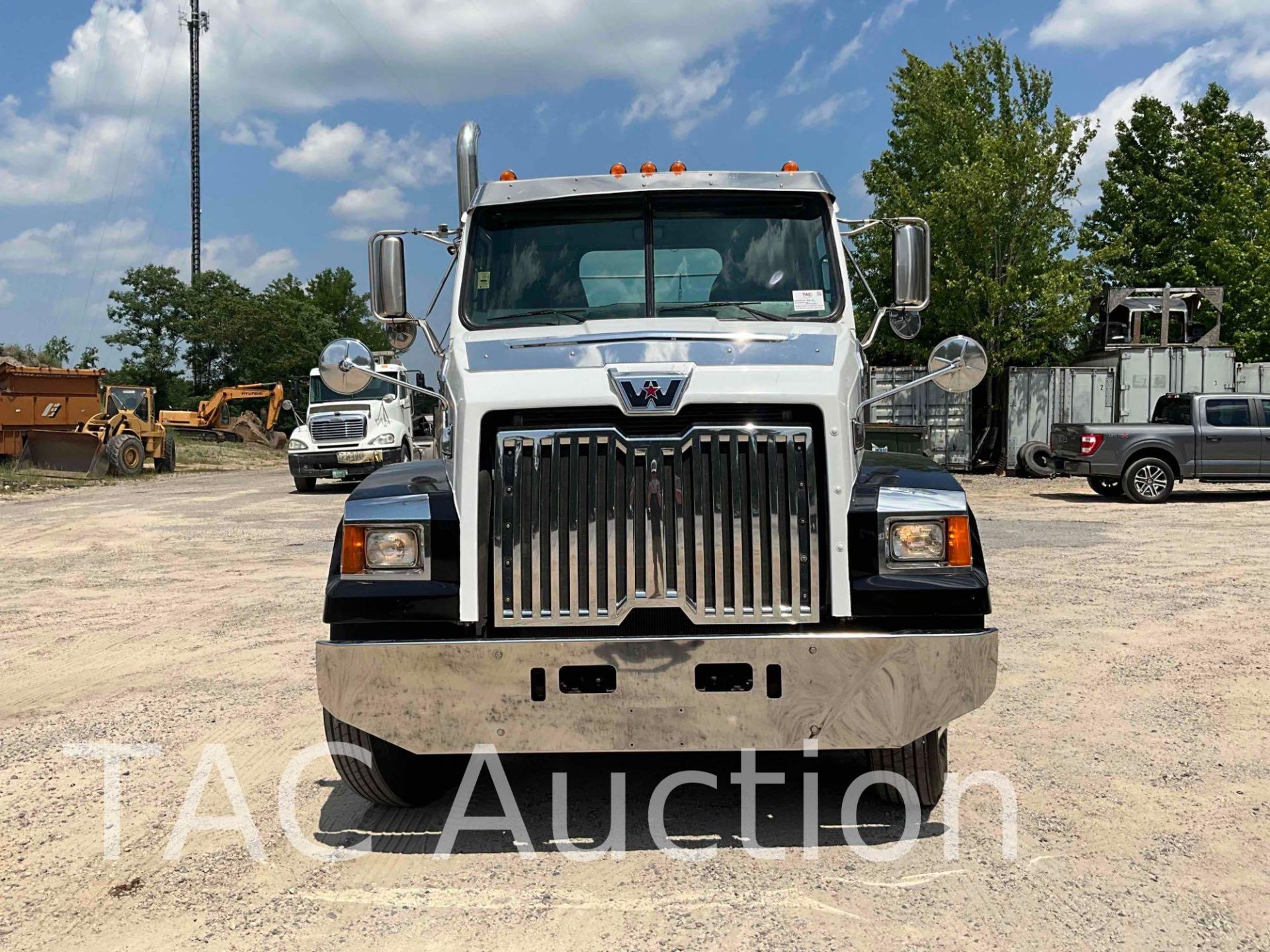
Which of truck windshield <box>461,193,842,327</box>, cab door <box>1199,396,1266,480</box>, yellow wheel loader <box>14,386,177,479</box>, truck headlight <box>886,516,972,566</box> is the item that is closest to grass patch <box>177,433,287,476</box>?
yellow wheel loader <box>14,386,177,479</box>

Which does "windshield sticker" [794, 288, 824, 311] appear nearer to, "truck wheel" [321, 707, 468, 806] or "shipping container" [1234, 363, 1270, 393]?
"truck wheel" [321, 707, 468, 806]

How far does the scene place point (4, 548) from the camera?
42.8 ft

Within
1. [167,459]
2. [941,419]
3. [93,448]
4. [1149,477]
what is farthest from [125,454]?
[1149,477]

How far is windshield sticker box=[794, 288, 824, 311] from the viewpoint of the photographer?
4873 mm

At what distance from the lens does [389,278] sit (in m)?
5.47

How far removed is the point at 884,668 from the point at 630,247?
88.4 inches

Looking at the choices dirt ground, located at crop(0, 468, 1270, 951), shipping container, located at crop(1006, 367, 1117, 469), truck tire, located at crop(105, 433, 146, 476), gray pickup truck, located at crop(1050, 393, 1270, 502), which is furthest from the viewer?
truck tire, located at crop(105, 433, 146, 476)

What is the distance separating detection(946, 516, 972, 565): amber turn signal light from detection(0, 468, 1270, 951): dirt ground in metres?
1.00

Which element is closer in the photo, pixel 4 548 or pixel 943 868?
pixel 943 868

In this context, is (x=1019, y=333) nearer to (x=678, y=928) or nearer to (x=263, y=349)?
(x=678, y=928)

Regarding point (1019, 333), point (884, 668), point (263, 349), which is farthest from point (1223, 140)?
point (263, 349)

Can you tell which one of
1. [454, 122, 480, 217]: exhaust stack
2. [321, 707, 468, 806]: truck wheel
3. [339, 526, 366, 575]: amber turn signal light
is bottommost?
[321, 707, 468, 806]: truck wheel

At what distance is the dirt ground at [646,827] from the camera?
11.1 ft

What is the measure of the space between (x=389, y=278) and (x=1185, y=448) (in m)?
15.8
